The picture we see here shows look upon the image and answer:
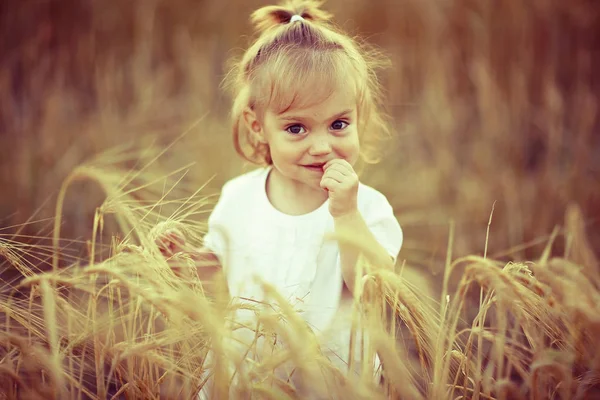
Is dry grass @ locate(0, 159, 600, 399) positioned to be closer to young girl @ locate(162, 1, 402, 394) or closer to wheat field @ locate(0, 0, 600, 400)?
young girl @ locate(162, 1, 402, 394)

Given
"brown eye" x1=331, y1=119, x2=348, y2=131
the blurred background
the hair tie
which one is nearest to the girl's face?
"brown eye" x1=331, y1=119, x2=348, y2=131

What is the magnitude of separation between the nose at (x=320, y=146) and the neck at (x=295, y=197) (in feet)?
0.45

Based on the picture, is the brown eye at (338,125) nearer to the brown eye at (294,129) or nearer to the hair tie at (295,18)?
the brown eye at (294,129)

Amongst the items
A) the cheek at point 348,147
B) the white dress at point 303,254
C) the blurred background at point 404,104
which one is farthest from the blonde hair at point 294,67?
the blurred background at point 404,104

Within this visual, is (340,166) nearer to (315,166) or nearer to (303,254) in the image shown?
(315,166)

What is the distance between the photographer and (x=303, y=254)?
1457mm

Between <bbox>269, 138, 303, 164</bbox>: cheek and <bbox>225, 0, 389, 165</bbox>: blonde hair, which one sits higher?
<bbox>225, 0, 389, 165</bbox>: blonde hair

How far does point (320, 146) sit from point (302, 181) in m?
0.12

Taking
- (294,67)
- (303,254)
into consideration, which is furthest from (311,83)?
(303,254)

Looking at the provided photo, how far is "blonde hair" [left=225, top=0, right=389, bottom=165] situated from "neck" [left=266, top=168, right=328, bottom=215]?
14 cm

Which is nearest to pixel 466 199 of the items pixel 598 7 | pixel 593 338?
pixel 598 7

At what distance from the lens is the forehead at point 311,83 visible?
1.36 m

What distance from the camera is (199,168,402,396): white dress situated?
1445 mm

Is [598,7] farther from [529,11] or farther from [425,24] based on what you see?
[425,24]
